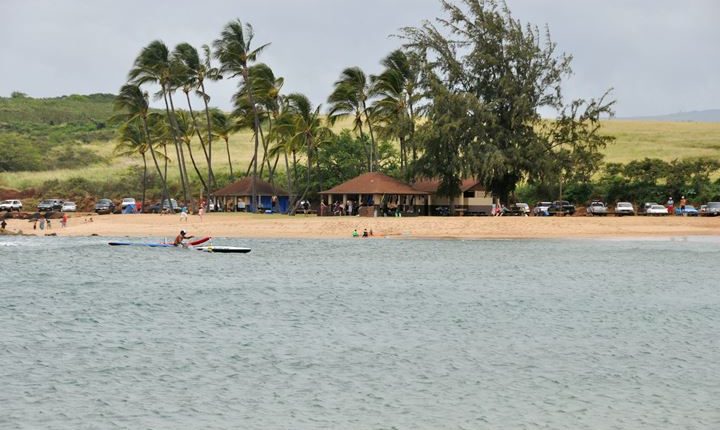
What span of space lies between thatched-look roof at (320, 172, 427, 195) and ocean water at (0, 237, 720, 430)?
32.7 m

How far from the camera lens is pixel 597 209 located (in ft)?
246

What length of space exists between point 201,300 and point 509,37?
46.2 m

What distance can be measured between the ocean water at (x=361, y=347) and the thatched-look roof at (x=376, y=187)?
107 ft

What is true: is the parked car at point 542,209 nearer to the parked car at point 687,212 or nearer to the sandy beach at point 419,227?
the parked car at point 687,212

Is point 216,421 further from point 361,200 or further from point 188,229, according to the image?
point 361,200

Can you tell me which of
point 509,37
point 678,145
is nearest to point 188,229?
point 509,37

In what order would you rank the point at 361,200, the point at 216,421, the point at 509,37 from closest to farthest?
the point at 216,421 < the point at 509,37 < the point at 361,200

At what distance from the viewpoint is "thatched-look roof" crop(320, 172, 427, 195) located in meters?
76.1

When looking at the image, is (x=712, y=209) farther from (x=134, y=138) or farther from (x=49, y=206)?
(x=49, y=206)

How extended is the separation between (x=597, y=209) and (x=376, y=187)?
686 inches

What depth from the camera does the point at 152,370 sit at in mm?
19438

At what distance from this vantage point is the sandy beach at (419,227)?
61.3m

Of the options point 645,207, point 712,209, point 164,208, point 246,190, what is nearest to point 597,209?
point 645,207

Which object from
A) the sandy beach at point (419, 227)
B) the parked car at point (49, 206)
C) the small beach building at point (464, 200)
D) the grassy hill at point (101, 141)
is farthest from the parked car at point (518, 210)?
the parked car at point (49, 206)
